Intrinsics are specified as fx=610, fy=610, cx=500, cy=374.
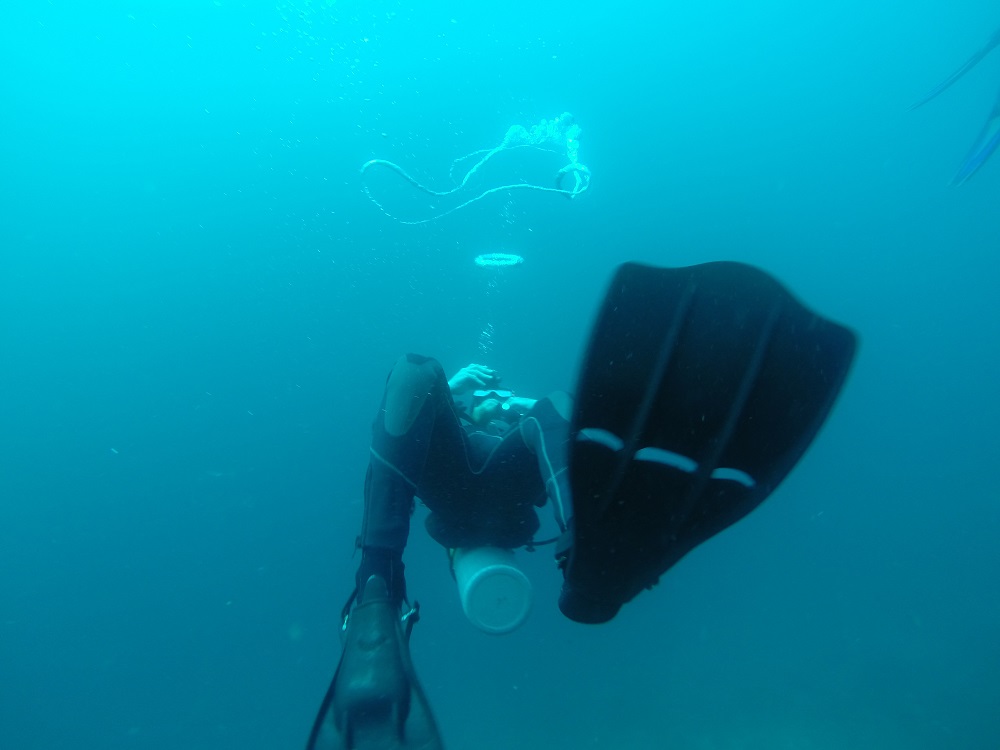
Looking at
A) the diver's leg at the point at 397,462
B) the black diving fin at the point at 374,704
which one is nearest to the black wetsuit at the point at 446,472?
the diver's leg at the point at 397,462

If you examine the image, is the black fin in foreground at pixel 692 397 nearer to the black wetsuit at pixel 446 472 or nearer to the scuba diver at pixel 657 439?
the scuba diver at pixel 657 439

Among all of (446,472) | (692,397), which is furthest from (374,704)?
(692,397)

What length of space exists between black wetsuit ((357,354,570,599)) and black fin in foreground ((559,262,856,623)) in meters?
0.57


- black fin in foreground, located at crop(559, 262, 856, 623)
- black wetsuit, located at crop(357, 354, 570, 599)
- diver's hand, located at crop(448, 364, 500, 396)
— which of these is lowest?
black wetsuit, located at crop(357, 354, 570, 599)

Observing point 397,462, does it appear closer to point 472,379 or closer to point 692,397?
point 472,379

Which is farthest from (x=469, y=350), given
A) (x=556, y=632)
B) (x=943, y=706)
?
(x=943, y=706)

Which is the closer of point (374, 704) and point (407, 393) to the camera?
point (374, 704)

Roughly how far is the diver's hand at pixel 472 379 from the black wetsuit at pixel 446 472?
301mm

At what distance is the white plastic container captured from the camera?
266cm

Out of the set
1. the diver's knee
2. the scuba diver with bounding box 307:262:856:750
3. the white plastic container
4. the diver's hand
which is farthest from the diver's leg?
the diver's hand

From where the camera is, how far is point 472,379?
3.55m

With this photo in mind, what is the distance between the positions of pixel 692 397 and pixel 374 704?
1461mm

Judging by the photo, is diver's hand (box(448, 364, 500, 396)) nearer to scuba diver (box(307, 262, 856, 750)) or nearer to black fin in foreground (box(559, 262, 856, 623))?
scuba diver (box(307, 262, 856, 750))

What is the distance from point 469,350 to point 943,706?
20380 mm
